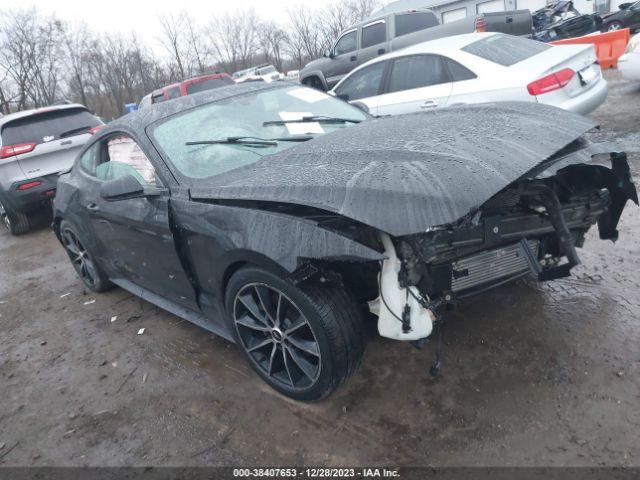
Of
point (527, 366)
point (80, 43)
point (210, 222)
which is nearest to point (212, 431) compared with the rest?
point (210, 222)

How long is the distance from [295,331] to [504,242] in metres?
1.14

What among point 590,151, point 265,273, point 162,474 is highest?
point 590,151

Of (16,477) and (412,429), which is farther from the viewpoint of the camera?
(16,477)

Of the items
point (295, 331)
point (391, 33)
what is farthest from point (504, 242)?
point (391, 33)

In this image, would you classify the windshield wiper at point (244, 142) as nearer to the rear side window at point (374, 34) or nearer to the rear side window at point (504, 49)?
the rear side window at point (504, 49)

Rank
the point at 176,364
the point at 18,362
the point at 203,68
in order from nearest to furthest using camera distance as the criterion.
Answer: the point at 176,364 < the point at 18,362 < the point at 203,68

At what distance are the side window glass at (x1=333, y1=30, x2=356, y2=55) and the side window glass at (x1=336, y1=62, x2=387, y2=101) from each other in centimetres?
508

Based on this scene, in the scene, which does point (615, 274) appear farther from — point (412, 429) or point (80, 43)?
point (80, 43)

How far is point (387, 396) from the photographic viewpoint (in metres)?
2.47

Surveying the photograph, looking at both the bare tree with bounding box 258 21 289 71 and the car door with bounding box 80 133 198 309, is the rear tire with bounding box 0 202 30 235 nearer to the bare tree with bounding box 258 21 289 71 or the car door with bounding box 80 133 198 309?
Result: the car door with bounding box 80 133 198 309

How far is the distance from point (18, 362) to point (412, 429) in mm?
3033

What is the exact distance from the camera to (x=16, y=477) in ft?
7.88

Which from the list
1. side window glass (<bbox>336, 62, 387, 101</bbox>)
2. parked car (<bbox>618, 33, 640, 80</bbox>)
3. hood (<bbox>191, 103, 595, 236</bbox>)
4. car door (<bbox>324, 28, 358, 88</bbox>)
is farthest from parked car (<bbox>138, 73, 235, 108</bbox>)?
hood (<bbox>191, 103, 595, 236</bbox>)

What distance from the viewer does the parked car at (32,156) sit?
6613mm
